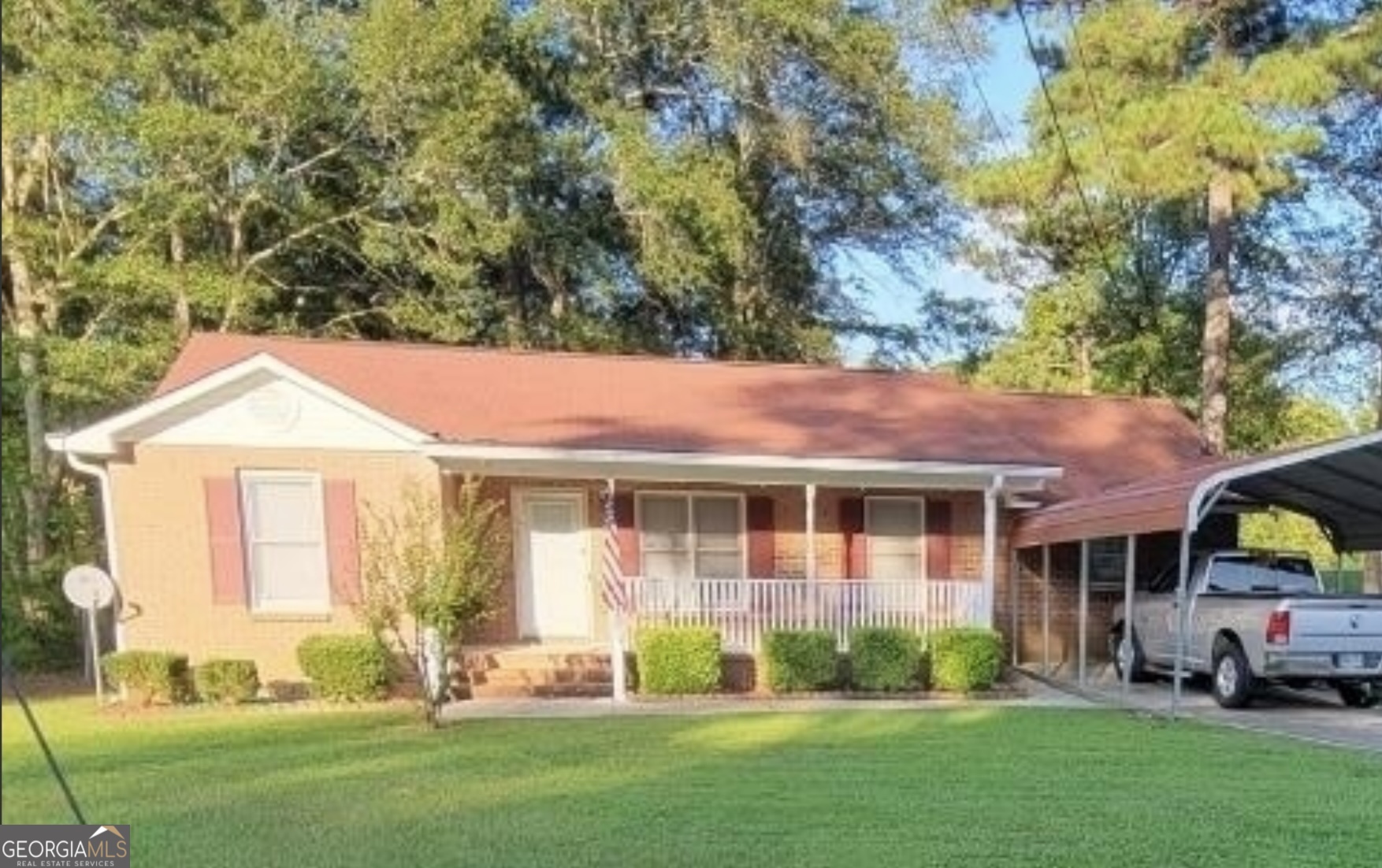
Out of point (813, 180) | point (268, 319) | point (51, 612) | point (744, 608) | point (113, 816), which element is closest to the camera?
point (113, 816)

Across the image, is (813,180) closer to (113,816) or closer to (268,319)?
(268,319)

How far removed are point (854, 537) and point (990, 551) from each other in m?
2.14

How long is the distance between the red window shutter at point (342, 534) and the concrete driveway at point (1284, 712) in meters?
8.81

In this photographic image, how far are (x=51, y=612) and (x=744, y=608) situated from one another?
7.66m

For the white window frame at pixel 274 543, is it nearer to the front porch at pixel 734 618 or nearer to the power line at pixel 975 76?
the front porch at pixel 734 618

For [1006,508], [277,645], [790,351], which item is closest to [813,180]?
[790,351]

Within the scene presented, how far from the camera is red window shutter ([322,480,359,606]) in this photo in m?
13.9

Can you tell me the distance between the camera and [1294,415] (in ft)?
102

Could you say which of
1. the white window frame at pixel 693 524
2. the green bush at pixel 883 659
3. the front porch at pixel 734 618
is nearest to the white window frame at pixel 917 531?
the front porch at pixel 734 618

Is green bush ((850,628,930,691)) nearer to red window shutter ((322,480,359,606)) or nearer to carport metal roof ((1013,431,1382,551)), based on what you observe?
carport metal roof ((1013,431,1382,551))

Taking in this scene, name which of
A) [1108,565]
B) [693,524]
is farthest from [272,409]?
[1108,565]

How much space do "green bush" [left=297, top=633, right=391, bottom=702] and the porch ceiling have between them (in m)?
2.48

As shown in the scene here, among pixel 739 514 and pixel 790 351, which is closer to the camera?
pixel 739 514

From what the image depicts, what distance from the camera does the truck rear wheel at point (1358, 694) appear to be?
13.3 m
